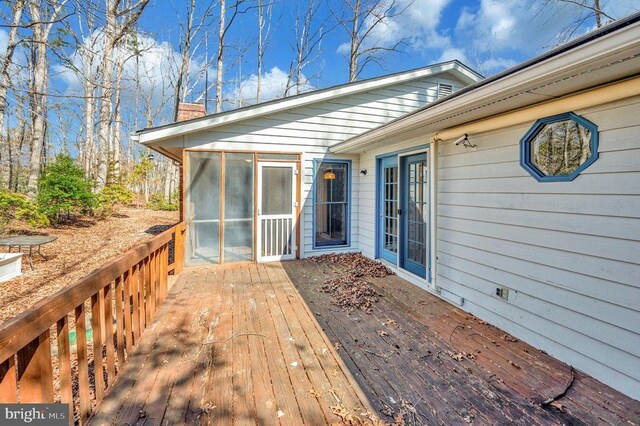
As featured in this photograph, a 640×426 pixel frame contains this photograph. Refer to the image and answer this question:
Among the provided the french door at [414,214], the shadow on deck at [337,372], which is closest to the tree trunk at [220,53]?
the french door at [414,214]

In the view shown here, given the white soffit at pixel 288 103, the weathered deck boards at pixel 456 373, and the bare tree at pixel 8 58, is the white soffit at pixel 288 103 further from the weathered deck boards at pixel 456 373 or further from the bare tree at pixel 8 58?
the bare tree at pixel 8 58

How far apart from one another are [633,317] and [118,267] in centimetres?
386

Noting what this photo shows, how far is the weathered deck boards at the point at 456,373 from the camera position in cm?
194

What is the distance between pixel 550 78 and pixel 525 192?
3.76 feet

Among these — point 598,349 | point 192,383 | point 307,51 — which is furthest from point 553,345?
point 307,51

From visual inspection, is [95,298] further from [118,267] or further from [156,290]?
[156,290]

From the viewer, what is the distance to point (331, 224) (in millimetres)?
6379

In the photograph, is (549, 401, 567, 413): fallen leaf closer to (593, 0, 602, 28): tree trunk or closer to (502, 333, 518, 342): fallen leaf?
(502, 333, 518, 342): fallen leaf

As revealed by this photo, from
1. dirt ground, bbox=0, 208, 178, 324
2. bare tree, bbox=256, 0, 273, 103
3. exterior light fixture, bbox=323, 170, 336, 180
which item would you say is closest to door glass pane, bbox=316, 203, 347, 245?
exterior light fixture, bbox=323, 170, 336, 180

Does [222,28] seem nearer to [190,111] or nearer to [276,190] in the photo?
[190,111]

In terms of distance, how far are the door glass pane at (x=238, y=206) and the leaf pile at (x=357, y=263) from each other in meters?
1.40

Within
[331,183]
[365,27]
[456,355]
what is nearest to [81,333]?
[456,355]

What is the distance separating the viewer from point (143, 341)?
2.82 m

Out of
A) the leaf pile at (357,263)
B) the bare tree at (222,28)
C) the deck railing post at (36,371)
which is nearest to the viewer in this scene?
the deck railing post at (36,371)
